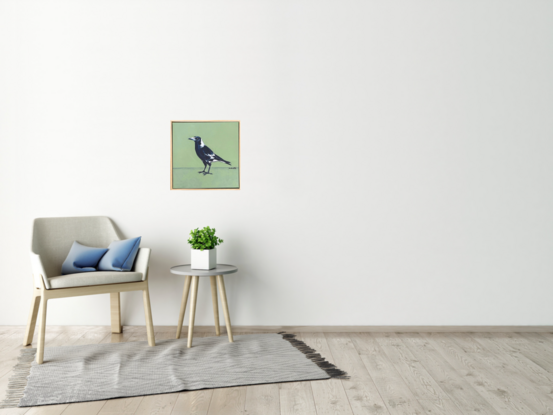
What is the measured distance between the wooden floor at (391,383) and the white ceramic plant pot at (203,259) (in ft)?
2.11

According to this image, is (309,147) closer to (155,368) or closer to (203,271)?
(203,271)

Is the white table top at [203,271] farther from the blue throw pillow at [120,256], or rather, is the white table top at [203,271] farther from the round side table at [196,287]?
the blue throw pillow at [120,256]

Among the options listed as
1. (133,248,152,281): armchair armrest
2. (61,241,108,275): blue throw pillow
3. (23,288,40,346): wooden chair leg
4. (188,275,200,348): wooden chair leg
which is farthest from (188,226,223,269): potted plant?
(23,288,40,346): wooden chair leg

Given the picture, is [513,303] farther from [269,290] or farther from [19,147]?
[19,147]

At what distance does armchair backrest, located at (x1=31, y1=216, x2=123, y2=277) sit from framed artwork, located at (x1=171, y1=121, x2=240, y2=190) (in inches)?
24.1

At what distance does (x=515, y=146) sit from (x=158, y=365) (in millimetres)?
3054

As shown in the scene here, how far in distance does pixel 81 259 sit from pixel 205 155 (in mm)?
1173

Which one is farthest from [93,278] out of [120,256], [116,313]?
[116,313]

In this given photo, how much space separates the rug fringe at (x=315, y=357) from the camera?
2.71 metres

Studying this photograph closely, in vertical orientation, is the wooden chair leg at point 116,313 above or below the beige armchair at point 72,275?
below

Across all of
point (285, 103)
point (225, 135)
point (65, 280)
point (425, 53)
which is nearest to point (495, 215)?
point (425, 53)

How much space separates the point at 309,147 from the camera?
367 cm

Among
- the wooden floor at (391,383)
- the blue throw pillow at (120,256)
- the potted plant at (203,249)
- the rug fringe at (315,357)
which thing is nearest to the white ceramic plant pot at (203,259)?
the potted plant at (203,249)

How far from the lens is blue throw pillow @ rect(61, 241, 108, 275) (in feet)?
10.8
